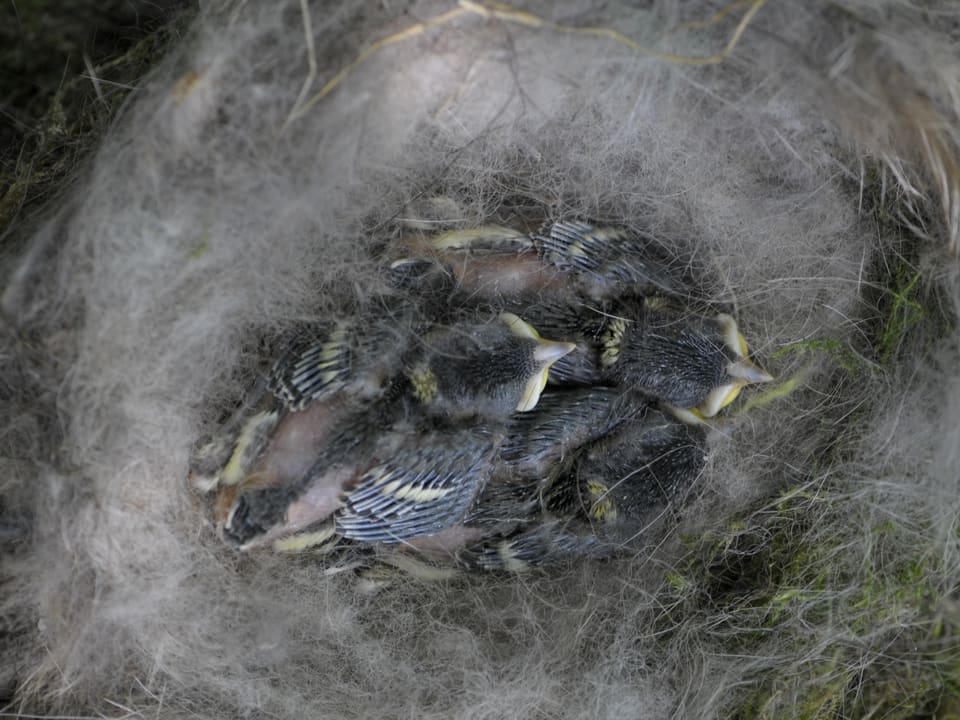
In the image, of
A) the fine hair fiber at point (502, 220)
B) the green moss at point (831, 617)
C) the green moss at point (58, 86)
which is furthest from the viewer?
the green moss at point (831, 617)

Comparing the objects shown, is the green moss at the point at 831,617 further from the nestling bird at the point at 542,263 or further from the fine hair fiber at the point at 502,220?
the nestling bird at the point at 542,263

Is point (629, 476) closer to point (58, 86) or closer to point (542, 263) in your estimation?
point (542, 263)

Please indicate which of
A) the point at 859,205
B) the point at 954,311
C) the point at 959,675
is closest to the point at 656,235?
the point at 859,205

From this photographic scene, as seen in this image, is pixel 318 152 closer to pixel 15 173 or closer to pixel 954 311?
pixel 15 173

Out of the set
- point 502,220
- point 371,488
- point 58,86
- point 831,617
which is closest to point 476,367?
→ point 371,488

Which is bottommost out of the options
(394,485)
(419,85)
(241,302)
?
(394,485)

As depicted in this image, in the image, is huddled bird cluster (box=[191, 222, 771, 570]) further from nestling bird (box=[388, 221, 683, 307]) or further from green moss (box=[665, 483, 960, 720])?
green moss (box=[665, 483, 960, 720])

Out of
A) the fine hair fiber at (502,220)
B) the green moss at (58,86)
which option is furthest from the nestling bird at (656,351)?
the green moss at (58,86)
